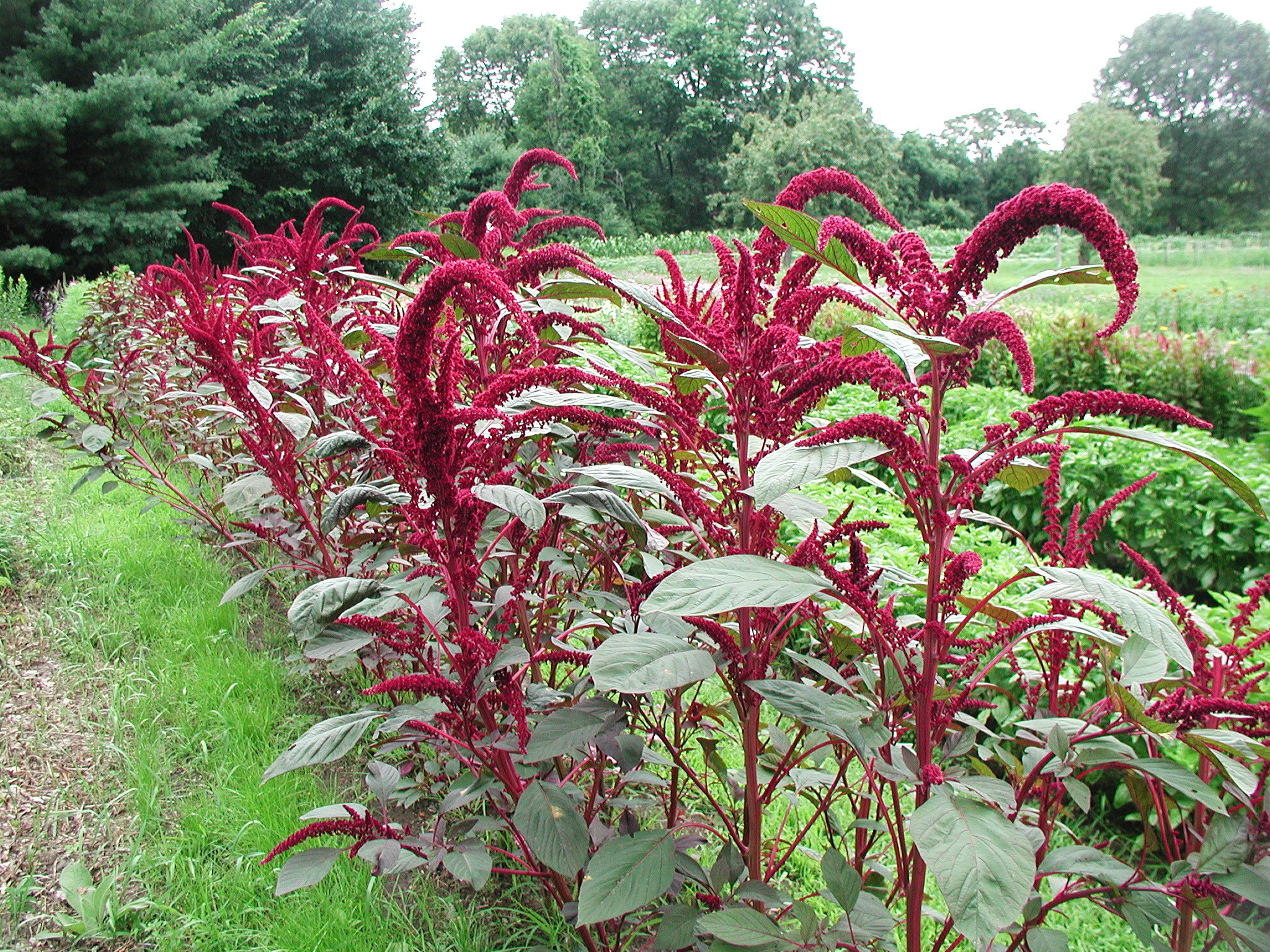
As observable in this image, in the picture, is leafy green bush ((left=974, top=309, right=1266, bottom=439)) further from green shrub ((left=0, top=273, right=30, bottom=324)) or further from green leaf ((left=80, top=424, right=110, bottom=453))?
green shrub ((left=0, top=273, right=30, bottom=324))

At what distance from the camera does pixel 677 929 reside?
957 millimetres

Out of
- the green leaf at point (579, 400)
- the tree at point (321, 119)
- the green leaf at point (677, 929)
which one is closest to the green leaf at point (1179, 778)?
the green leaf at point (677, 929)

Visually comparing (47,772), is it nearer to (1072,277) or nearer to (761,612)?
(761,612)

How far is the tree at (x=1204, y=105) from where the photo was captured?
4134 cm

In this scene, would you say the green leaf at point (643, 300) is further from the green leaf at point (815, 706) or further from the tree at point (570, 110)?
the tree at point (570, 110)

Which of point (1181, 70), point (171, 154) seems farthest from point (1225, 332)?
point (1181, 70)

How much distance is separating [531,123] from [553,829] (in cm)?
4994

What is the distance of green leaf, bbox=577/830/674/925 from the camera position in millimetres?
822

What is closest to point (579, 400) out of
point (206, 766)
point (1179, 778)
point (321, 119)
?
point (1179, 778)

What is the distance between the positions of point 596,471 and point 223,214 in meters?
17.8

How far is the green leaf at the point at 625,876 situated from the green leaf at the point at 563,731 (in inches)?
5.1

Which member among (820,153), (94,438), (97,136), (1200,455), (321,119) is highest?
(820,153)

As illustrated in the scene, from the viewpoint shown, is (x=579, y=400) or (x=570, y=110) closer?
(x=579, y=400)

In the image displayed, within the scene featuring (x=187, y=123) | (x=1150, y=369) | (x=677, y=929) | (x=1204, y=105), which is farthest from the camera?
(x=1204, y=105)
